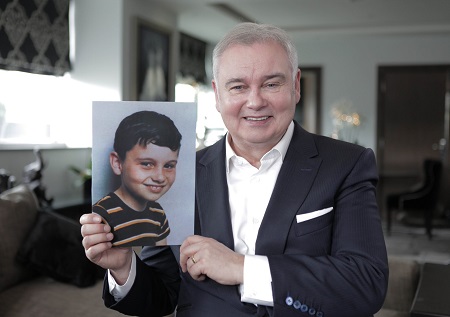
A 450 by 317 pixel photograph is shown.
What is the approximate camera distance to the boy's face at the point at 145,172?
1126 mm

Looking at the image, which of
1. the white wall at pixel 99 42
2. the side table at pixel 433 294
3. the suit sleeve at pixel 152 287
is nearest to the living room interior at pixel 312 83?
the white wall at pixel 99 42

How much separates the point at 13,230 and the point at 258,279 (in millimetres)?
2254

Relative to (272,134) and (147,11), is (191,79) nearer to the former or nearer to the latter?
(147,11)

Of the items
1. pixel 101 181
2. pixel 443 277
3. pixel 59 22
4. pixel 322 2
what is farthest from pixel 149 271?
pixel 322 2

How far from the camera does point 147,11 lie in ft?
22.1

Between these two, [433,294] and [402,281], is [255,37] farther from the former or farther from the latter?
[402,281]

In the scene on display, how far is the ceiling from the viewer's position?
7156 millimetres

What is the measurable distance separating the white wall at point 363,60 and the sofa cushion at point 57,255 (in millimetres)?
7308

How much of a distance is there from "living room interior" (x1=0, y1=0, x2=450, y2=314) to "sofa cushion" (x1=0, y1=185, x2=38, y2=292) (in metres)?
1.78

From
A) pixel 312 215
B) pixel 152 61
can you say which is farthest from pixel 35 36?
pixel 312 215

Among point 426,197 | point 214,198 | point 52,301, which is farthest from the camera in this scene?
point 426,197

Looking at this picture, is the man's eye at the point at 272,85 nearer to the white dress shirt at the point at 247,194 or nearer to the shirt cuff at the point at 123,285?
the white dress shirt at the point at 247,194

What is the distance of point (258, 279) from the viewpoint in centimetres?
114

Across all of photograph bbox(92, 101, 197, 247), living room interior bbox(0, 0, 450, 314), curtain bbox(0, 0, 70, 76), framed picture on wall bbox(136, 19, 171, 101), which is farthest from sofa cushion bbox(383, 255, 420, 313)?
framed picture on wall bbox(136, 19, 171, 101)
